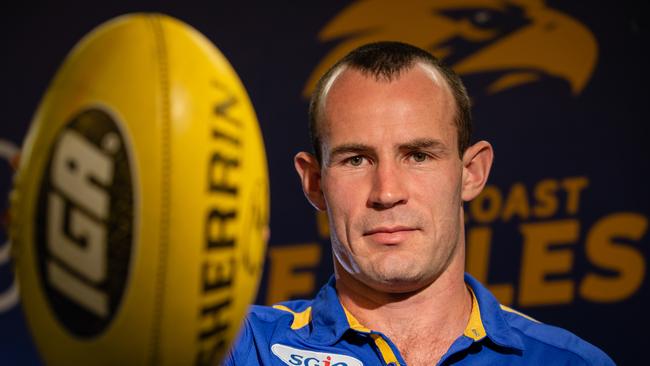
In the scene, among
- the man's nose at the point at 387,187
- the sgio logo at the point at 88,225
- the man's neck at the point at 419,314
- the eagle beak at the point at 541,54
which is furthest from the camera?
the eagle beak at the point at 541,54

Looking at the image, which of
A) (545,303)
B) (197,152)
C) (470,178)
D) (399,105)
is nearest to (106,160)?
(197,152)

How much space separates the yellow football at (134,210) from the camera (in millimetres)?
648

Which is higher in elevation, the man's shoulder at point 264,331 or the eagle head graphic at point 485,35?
the eagle head graphic at point 485,35

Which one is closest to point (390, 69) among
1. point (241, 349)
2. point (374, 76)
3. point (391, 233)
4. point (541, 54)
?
point (374, 76)

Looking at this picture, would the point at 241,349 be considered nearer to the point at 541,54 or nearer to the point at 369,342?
the point at 369,342

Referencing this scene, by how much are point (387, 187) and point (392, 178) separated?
0.7 inches

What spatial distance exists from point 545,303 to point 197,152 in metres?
1.59

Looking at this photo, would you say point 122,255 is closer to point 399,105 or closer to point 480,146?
point 399,105

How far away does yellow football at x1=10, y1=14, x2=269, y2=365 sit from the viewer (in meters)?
0.65

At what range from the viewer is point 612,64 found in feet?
6.79

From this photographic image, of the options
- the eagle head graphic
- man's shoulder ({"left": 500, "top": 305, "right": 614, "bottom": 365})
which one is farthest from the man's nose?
the eagle head graphic

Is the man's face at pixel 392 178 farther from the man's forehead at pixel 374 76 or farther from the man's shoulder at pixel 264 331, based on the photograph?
the man's shoulder at pixel 264 331

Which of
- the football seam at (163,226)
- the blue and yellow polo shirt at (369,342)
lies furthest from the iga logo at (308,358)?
the football seam at (163,226)

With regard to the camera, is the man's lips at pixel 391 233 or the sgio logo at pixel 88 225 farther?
the man's lips at pixel 391 233
